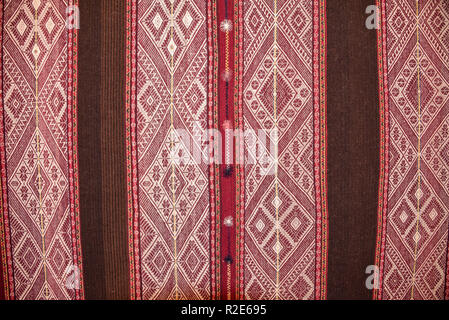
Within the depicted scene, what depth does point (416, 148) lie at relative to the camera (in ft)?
2.98

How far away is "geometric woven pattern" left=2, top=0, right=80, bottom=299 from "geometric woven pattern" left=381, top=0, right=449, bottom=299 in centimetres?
125

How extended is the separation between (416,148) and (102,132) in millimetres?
1224

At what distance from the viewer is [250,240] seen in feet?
2.96

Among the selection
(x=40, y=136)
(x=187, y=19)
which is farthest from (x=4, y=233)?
(x=187, y=19)

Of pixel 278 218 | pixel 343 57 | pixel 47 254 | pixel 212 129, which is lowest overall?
pixel 47 254

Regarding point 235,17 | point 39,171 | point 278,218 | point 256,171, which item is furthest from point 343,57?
point 39,171

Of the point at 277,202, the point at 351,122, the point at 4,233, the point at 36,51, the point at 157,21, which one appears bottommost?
the point at 4,233

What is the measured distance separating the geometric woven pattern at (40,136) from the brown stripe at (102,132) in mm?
56

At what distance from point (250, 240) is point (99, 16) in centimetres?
104

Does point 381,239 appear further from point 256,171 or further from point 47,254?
point 47,254

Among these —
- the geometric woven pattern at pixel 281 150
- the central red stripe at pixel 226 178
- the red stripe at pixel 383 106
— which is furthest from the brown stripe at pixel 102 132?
the red stripe at pixel 383 106

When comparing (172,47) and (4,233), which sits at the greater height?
A: (172,47)

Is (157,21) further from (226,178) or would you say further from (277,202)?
(277,202)

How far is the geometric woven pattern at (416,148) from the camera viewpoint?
90 centimetres
